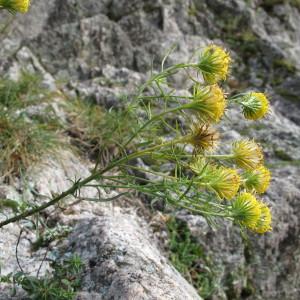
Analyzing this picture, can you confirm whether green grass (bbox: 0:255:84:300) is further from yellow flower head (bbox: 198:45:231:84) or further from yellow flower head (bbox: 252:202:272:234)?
yellow flower head (bbox: 198:45:231:84)

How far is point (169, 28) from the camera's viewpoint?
4941 millimetres

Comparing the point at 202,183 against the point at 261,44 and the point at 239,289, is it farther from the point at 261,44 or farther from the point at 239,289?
the point at 261,44

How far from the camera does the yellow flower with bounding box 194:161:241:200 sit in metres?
1.49

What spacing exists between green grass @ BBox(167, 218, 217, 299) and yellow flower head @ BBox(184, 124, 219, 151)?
145cm

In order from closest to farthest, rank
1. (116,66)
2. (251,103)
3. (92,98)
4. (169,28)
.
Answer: (251,103), (92,98), (116,66), (169,28)

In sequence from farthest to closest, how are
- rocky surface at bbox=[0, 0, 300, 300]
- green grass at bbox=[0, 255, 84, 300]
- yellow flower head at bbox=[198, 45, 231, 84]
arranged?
rocky surface at bbox=[0, 0, 300, 300]
green grass at bbox=[0, 255, 84, 300]
yellow flower head at bbox=[198, 45, 231, 84]

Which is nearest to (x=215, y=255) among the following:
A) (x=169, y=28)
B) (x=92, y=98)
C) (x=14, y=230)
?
(x=14, y=230)

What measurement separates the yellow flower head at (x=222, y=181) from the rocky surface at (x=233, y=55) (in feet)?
4.38

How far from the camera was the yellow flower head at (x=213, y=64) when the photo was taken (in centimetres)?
158

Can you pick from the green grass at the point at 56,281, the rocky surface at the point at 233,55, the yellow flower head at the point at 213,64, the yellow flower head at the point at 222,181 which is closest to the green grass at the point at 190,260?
the rocky surface at the point at 233,55

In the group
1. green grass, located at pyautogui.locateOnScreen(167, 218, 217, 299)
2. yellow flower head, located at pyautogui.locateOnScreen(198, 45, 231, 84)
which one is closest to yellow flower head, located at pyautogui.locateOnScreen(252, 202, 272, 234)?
yellow flower head, located at pyautogui.locateOnScreen(198, 45, 231, 84)

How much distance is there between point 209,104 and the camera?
57.4 inches

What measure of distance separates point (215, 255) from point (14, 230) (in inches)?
48.0

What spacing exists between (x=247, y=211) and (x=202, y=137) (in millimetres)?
268
